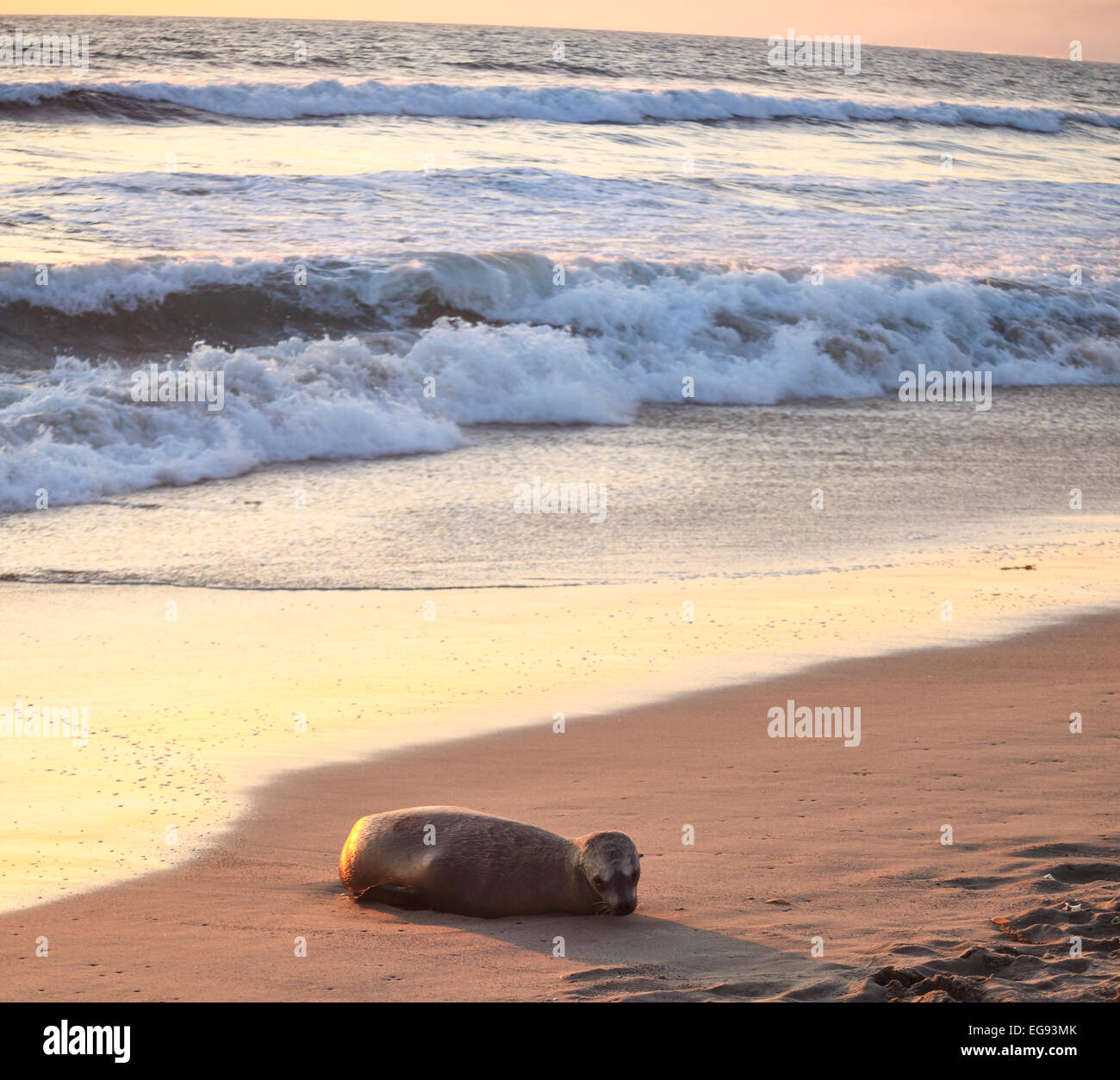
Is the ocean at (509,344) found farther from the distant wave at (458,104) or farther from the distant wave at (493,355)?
the distant wave at (458,104)

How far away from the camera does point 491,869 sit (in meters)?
4.32

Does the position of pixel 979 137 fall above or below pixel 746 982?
above

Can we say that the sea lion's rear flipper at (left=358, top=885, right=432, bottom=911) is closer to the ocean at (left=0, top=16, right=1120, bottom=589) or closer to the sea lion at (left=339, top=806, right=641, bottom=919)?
the sea lion at (left=339, top=806, right=641, bottom=919)

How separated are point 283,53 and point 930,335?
35.7 metres

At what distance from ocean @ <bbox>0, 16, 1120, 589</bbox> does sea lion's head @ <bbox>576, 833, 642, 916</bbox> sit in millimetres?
4549

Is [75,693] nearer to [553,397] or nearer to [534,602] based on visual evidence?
[534,602]

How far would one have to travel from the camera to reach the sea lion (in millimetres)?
4203

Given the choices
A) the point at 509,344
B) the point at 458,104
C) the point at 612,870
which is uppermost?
the point at 458,104

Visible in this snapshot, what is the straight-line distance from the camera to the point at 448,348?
50.9 feet

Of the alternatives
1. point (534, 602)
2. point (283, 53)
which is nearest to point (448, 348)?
point (534, 602)

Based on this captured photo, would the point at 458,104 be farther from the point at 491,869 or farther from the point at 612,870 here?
the point at 612,870

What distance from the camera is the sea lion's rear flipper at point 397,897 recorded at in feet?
14.2

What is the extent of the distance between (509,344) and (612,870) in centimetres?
1217

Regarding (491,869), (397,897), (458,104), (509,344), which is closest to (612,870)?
(491,869)
